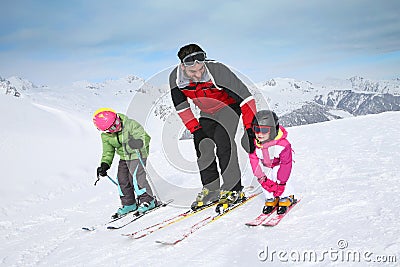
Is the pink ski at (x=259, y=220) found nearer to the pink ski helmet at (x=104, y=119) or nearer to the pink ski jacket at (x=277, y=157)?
the pink ski jacket at (x=277, y=157)

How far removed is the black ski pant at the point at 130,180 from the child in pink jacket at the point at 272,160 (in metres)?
2.23

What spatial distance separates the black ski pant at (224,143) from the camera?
452 centimetres

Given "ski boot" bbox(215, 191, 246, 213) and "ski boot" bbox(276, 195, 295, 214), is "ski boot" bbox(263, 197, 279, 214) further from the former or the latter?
"ski boot" bbox(215, 191, 246, 213)

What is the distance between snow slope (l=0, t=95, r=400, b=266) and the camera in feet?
9.32

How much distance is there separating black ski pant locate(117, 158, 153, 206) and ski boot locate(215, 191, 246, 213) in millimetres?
1487

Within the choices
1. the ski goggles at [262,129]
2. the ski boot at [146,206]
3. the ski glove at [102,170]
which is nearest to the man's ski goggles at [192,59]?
the ski goggles at [262,129]

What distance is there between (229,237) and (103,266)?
1.33m

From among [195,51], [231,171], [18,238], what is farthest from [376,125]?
[18,238]

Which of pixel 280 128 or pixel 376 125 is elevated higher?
pixel 280 128

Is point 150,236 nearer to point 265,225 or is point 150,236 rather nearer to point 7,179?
point 265,225

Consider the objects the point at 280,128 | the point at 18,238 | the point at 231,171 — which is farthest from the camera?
the point at 18,238

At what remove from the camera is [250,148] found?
3.90 metres

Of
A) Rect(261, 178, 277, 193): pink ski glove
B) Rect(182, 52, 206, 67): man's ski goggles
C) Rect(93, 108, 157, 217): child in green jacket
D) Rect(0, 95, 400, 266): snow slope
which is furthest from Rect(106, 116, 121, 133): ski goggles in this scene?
Rect(261, 178, 277, 193): pink ski glove

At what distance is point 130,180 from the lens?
212 inches
